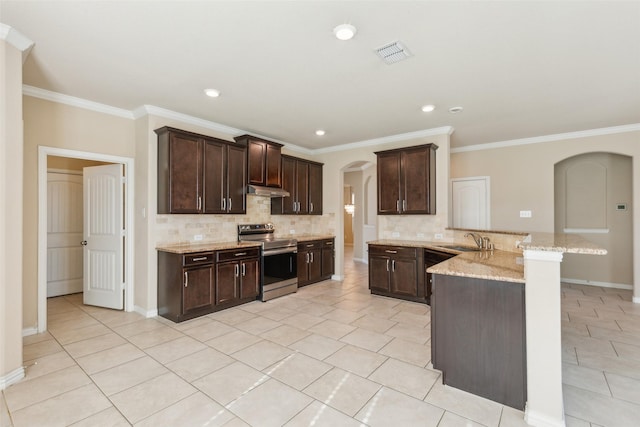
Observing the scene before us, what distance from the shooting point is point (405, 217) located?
5352 mm

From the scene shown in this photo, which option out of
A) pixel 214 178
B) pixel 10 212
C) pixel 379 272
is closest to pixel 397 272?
pixel 379 272

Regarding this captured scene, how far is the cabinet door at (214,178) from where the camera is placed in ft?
14.0

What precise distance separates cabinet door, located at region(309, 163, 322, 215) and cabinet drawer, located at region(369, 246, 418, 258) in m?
1.66

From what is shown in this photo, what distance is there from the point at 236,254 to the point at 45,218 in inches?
86.6

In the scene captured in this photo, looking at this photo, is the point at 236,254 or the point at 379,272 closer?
the point at 236,254

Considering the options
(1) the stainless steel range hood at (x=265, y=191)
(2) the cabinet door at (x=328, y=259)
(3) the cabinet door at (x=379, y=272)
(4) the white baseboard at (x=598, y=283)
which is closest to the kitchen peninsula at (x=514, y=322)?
(3) the cabinet door at (x=379, y=272)

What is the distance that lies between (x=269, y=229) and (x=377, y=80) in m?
3.23

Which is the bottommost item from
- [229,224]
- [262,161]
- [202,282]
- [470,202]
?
[202,282]

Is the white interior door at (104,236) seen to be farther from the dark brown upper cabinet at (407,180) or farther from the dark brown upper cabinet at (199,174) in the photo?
the dark brown upper cabinet at (407,180)

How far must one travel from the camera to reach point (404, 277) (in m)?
4.66

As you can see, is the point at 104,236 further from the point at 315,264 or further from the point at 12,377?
the point at 315,264

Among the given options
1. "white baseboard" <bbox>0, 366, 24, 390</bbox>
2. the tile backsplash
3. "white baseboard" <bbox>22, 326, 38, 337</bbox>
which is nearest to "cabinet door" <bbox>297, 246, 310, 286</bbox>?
the tile backsplash

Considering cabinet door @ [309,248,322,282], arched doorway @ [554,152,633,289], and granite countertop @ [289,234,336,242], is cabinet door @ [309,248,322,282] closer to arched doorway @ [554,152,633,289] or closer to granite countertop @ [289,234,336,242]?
granite countertop @ [289,234,336,242]

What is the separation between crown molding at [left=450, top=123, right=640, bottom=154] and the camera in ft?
15.5
